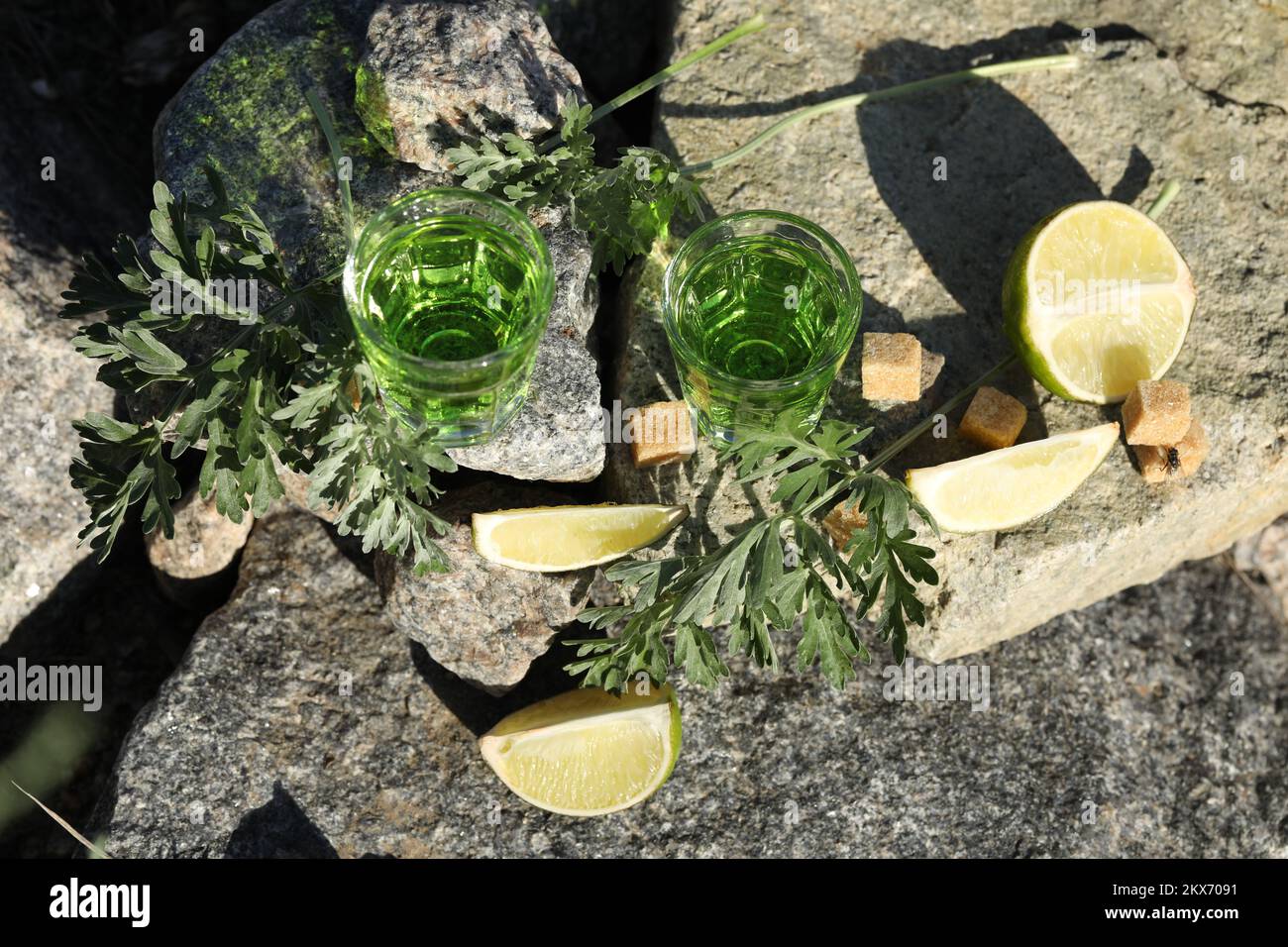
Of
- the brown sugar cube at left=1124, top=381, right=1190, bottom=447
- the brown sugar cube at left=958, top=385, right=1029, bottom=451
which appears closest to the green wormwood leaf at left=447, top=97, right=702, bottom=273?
the brown sugar cube at left=958, top=385, right=1029, bottom=451

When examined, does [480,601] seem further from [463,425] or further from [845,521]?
[845,521]

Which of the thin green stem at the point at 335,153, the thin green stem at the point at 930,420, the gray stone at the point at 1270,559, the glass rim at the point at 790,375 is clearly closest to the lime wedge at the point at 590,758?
the thin green stem at the point at 930,420

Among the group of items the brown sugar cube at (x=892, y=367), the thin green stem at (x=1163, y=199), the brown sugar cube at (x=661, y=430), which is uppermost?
the thin green stem at (x=1163, y=199)

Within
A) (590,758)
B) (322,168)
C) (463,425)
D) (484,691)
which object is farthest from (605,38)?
(590,758)

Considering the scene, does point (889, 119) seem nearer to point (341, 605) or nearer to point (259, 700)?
point (341, 605)

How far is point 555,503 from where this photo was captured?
16.7 feet

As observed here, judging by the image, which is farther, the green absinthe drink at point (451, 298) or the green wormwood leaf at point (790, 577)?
the green wormwood leaf at point (790, 577)

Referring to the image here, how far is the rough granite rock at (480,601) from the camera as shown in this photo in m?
4.96

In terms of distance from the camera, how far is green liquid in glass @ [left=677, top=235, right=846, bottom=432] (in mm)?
4582

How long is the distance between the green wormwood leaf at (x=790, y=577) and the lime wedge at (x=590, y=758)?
19.0 inches

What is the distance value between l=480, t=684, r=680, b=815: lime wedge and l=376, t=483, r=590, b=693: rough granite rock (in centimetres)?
33

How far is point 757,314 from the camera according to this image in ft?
15.5

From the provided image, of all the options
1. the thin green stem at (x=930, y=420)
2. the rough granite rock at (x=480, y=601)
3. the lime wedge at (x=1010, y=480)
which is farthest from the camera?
the rough granite rock at (x=480, y=601)

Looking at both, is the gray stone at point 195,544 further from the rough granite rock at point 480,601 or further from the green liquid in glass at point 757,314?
the green liquid in glass at point 757,314
